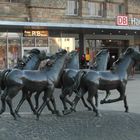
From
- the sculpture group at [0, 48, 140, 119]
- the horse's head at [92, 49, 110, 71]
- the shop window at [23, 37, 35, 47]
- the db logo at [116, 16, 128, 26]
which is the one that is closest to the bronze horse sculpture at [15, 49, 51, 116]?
the sculpture group at [0, 48, 140, 119]

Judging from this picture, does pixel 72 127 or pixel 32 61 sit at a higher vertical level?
pixel 32 61

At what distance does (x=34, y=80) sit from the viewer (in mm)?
8289

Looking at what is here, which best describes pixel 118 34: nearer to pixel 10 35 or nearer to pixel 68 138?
pixel 10 35

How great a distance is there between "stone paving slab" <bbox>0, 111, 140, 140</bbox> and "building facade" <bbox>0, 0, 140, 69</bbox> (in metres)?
19.1

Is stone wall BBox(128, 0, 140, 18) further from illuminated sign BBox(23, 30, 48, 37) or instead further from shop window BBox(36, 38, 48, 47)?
illuminated sign BBox(23, 30, 48, 37)

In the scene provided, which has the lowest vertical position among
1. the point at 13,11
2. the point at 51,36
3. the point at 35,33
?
the point at 51,36

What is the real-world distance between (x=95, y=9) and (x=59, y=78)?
2715 cm

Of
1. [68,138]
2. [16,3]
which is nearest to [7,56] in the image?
[16,3]

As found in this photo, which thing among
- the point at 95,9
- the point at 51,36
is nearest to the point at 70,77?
the point at 51,36

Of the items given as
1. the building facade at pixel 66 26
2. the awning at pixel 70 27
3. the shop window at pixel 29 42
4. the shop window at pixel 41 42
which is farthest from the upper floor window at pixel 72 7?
the shop window at pixel 29 42

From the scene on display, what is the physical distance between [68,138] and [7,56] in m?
22.9

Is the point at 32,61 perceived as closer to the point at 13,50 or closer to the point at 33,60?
the point at 33,60

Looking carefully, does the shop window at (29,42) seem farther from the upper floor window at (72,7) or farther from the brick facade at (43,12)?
the upper floor window at (72,7)

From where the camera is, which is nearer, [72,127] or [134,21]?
[72,127]
